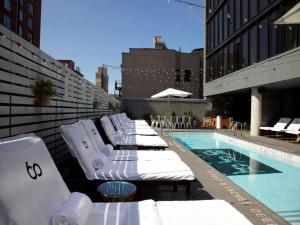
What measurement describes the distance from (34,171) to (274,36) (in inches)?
451

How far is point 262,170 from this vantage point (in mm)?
7168

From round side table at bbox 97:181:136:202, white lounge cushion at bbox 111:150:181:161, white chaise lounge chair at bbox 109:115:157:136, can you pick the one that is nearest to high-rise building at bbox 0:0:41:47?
white chaise lounge chair at bbox 109:115:157:136

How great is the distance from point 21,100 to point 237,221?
2.37 m

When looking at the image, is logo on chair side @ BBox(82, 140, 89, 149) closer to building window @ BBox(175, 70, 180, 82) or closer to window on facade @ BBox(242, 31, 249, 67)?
window on facade @ BBox(242, 31, 249, 67)

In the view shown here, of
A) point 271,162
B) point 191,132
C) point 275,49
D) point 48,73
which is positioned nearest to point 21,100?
point 48,73

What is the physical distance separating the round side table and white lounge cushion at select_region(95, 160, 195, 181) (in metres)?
0.18

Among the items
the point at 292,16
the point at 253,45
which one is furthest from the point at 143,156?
the point at 253,45

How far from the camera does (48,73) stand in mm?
4359

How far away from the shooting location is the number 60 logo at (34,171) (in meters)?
1.88

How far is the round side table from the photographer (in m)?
2.82

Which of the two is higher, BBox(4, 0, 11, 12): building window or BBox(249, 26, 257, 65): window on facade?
BBox(4, 0, 11, 12): building window

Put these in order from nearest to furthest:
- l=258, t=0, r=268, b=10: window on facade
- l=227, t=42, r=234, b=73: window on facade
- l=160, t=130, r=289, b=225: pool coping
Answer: l=160, t=130, r=289, b=225: pool coping
l=258, t=0, r=268, b=10: window on facade
l=227, t=42, r=234, b=73: window on facade

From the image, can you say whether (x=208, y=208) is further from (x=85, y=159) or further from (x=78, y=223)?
(x=85, y=159)

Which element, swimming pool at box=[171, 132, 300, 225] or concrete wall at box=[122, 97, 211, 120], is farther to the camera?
concrete wall at box=[122, 97, 211, 120]
